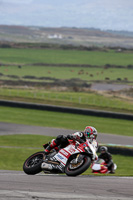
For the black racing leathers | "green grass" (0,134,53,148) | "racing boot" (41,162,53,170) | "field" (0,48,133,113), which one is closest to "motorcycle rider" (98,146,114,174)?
the black racing leathers

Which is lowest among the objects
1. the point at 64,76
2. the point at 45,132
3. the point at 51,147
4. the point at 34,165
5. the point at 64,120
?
the point at 64,76

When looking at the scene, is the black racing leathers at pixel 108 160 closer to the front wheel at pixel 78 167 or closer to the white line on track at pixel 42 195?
the front wheel at pixel 78 167

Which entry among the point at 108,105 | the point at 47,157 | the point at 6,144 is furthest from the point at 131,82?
the point at 47,157

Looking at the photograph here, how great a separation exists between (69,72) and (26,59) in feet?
109

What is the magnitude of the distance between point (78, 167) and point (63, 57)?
139266 mm

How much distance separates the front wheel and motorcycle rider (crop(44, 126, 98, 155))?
0.52m

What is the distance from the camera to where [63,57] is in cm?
14900

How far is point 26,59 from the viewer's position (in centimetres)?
13838

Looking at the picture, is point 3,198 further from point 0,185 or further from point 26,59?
point 26,59

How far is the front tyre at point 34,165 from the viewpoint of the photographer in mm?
11336

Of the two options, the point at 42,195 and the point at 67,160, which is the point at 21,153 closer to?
the point at 67,160

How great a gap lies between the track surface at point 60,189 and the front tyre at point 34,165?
104cm

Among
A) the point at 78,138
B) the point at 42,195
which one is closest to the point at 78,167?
the point at 78,138

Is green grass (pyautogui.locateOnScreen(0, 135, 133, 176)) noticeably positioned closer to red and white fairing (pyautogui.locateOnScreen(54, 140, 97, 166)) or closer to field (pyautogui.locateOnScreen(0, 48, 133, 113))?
red and white fairing (pyautogui.locateOnScreen(54, 140, 97, 166))
